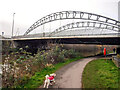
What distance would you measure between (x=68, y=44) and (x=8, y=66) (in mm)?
29734

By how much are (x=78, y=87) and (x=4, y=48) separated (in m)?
30.8

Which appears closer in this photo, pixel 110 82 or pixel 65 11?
pixel 110 82

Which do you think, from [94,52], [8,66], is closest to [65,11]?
[94,52]

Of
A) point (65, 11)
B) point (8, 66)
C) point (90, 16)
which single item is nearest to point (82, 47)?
point (90, 16)

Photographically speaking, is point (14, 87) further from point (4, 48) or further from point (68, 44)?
point (68, 44)

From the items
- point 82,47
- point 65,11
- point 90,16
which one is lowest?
point 82,47

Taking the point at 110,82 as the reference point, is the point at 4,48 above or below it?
above

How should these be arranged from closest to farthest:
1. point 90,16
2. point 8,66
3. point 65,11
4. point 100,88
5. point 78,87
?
point 100,88
point 78,87
point 8,66
point 90,16
point 65,11

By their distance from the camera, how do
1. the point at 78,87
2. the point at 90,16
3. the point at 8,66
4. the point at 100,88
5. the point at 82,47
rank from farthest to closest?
the point at 82,47 < the point at 90,16 < the point at 8,66 < the point at 78,87 < the point at 100,88

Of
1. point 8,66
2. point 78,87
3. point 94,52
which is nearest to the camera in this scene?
point 78,87

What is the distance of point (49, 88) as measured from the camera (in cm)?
796

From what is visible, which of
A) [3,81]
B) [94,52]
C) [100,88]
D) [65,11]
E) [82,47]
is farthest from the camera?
[94,52]

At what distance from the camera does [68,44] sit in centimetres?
3794

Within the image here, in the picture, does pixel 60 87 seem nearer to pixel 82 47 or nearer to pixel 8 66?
pixel 8 66
